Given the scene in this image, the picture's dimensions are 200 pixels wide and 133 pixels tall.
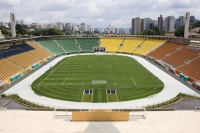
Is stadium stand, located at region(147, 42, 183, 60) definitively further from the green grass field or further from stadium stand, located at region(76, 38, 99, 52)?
stadium stand, located at region(76, 38, 99, 52)

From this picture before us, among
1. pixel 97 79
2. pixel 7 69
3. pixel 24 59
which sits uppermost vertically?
pixel 24 59

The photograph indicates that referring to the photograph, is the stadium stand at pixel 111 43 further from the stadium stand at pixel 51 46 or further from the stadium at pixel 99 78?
the stadium stand at pixel 51 46

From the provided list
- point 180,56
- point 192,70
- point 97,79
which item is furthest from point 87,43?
point 192,70

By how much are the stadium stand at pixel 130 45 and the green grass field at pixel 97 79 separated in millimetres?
29074

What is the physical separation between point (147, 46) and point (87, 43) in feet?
90.6

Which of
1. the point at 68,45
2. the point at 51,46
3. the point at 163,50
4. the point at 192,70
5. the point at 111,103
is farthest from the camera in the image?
the point at 68,45

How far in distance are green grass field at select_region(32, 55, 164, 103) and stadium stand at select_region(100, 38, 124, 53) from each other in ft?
105

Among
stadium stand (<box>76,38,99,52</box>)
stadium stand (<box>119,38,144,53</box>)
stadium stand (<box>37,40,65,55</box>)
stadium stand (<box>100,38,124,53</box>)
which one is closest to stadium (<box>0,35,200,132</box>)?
stadium stand (<box>37,40,65,55</box>)

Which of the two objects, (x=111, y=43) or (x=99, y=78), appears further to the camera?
(x=111, y=43)

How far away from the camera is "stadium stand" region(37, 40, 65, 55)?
83.8 meters

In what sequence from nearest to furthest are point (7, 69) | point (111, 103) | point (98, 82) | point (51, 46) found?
point (111, 103), point (98, 82), point (7, 69), point (51, 46)

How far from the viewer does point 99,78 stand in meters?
46.9

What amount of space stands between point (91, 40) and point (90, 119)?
85194 millimetres

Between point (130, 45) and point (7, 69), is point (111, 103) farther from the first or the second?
point (130, 45)
